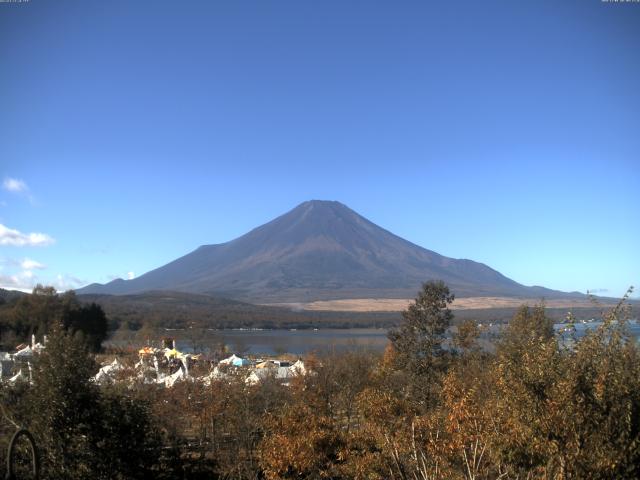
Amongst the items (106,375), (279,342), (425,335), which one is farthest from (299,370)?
(279,342)

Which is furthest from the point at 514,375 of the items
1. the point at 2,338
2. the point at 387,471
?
the point at 2,338

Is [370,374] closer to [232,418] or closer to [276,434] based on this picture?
[232,418]

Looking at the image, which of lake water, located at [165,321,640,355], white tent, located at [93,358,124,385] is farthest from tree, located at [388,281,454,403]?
white tent, located at [93,358,124,385]

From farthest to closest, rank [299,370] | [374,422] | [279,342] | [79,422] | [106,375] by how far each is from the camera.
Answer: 1. [279,342]
2. [299,370]
3. [106,375]
4. [374,422]
5. [79,422]

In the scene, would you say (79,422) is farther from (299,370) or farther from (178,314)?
(178,314)

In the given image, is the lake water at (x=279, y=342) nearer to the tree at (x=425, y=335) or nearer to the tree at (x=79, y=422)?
the tree at (x=425, y=335)

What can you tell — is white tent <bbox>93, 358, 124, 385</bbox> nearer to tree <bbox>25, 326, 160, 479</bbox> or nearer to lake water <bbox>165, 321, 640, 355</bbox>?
tree <bbox>25, 326, 160, 479</bbox>

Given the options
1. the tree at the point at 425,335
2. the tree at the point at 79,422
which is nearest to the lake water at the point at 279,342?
the tree at the point at 425,335
